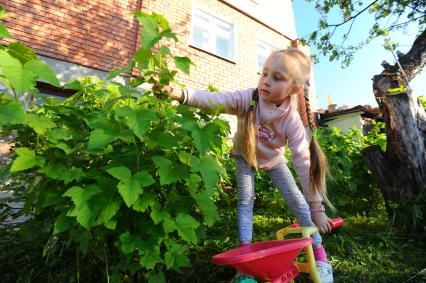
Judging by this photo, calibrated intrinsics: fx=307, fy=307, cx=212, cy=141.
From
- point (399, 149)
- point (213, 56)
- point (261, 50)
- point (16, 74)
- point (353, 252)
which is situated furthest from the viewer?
point (261, 50)

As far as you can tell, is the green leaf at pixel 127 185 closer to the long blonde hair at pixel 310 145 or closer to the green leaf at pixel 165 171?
the green leaf at pixel 165 171

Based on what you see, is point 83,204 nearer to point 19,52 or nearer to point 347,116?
point 19,52

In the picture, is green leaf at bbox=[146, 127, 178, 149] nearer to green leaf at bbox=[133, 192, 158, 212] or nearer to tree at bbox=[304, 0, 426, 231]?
green leaf at bbox=[133, 192, 158, 212]

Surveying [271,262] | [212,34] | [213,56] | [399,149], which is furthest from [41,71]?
[212,34]

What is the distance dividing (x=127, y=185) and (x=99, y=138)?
0.78 ft

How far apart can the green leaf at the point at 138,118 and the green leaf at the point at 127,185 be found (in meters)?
0.17

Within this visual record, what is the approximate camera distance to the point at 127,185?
4.45ft

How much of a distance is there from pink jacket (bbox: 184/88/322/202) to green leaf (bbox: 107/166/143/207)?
0.94 m

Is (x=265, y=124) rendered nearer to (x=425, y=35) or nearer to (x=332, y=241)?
(x=332, y=241)

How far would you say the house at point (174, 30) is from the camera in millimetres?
5113

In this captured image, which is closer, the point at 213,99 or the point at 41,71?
the point at 41,71

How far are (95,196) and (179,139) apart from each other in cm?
52

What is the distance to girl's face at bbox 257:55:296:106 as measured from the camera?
2148 mm

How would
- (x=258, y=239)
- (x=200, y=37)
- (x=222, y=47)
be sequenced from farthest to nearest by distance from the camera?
1. (x=222, y=47)
2. (x=200, y=37)
3. (x=258, y=239)
